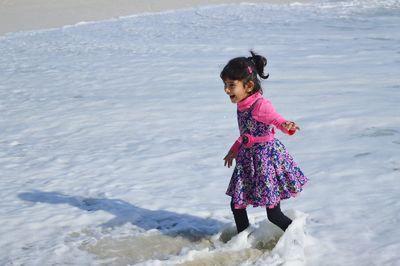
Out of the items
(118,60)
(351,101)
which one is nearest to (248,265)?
(351,101)

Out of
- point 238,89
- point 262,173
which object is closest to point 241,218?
point 262,173

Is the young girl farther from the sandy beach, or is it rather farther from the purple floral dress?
the sandy beach

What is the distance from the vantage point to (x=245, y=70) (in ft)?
10.1

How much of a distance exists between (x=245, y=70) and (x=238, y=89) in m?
0.12

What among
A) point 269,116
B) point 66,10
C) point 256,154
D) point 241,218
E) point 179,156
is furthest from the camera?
point 66,10

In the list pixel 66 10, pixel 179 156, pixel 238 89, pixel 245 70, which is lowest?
pixel 179 156

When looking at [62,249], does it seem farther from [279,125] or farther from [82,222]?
[279,125]

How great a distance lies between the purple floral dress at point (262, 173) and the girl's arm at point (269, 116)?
0.06 metres

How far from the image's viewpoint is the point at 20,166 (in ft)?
17.7

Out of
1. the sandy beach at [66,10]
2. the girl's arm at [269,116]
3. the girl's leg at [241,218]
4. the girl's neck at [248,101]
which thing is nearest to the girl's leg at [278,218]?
the girl's leg at [241,218]

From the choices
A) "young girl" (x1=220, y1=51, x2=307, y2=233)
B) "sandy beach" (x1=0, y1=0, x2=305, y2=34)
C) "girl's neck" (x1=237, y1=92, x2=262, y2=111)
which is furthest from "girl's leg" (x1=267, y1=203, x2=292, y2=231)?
"sandy beach" (x1=0, y1=0, x2=305, y2=34)

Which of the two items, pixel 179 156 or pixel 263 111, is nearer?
pixel 263 111

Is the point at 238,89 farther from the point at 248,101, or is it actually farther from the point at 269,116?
the point at 269,116

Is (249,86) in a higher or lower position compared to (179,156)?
higher
